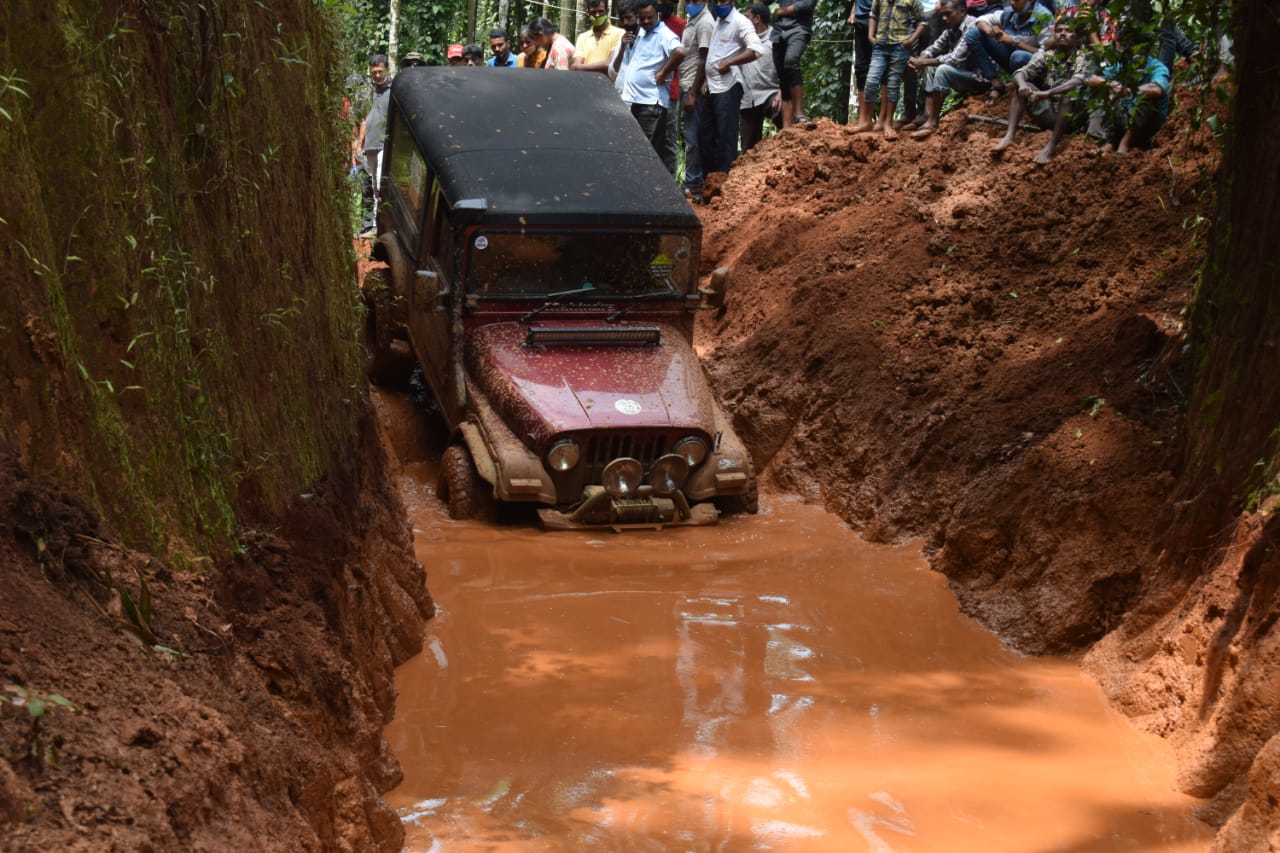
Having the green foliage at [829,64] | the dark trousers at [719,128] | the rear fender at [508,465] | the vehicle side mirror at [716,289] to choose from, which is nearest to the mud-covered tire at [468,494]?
the rear fender at [508,465]

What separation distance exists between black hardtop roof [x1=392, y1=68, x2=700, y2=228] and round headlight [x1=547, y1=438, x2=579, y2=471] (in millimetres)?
1396

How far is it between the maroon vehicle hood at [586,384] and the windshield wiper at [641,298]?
0.10 metres

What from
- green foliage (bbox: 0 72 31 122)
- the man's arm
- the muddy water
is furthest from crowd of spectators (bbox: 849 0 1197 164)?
green foliage (bbox: 0 72 31 122)

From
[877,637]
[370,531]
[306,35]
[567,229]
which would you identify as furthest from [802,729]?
[567,229]

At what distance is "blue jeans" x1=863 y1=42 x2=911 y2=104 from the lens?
12.0 metres

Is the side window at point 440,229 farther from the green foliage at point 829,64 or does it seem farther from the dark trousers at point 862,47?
the green foliage at point 829,64

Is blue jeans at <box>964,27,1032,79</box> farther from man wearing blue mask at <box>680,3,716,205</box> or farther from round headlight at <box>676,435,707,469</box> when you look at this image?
round headlight at <box>676,435,707,469</box>

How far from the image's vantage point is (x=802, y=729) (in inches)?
221

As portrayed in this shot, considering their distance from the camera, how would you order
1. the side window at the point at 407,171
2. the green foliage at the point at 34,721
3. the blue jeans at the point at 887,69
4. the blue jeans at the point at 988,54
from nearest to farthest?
1. the green foliage at the point at 34,721
2. the side window at the point at 407,171
3. the blue jeans at the point at 988,54
4. the blue jeans at the point at 887,69

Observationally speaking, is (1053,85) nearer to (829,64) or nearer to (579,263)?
(579,263)

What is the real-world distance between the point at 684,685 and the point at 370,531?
4.74ft

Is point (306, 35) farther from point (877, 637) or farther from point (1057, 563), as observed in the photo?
point (1057, 563)

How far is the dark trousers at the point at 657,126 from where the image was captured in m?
13.1

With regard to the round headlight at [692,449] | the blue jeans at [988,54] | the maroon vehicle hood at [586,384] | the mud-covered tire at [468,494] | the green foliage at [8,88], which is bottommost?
the mud-covered tire at [468,494]
